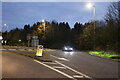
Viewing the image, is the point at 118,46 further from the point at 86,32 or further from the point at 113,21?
the point at 86,32

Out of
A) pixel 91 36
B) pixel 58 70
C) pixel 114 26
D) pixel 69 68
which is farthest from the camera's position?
pixel 91 36

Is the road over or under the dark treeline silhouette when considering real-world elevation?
under

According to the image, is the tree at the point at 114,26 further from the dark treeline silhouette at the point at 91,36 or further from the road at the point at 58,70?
the road at the point at 58,70

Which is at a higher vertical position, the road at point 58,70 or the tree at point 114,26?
the tree at point 114,26

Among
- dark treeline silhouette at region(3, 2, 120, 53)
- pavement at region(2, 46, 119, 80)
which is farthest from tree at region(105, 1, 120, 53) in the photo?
pavement at region(2, 46, 119, 80)

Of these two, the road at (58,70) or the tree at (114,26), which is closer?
the road at (58,70)

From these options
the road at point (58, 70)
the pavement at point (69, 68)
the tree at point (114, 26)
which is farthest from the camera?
the tree at point (114, 26)

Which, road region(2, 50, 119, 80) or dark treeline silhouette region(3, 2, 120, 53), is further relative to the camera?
dark treeline silhouette region(3, 2, 120, 53)

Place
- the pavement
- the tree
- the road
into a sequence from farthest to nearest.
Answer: the tree < the road < the pavement

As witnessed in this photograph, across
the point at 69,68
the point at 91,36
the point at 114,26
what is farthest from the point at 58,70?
the point at 91,36

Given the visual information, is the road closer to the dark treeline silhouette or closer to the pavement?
the pavement

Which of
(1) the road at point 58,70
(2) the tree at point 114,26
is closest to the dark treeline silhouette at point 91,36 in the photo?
(2) the tree at point 114,26

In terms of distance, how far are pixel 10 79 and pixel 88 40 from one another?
121 ft

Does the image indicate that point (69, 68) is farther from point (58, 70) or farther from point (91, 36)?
point (91, 36)
